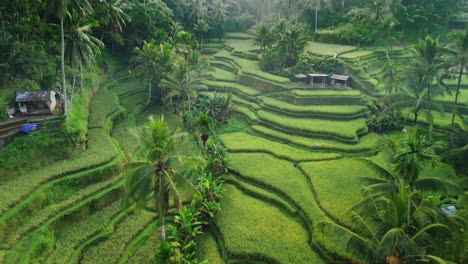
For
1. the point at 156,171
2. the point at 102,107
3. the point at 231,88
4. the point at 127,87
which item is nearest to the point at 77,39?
the point at 102,107

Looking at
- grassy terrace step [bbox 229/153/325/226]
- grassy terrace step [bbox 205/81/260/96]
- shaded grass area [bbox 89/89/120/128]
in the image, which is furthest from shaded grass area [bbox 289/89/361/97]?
shaded grass area [bbox 89/89/120/128]

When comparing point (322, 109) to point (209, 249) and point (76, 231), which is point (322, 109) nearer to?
point (209, 249)

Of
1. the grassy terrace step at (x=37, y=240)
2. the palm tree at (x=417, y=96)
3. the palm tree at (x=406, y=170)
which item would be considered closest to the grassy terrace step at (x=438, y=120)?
the palm tree at (x=417, y=96)

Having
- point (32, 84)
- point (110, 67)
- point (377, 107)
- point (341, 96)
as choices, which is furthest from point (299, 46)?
point (32, 84)

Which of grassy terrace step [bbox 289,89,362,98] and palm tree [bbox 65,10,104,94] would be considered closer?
palm tree [bbox 65,10,104,94]

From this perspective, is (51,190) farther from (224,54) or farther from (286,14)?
(286,14)

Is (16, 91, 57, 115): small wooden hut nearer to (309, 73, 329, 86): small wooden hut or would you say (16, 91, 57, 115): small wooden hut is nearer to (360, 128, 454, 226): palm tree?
(360, 128, 454, 226): palm tree
